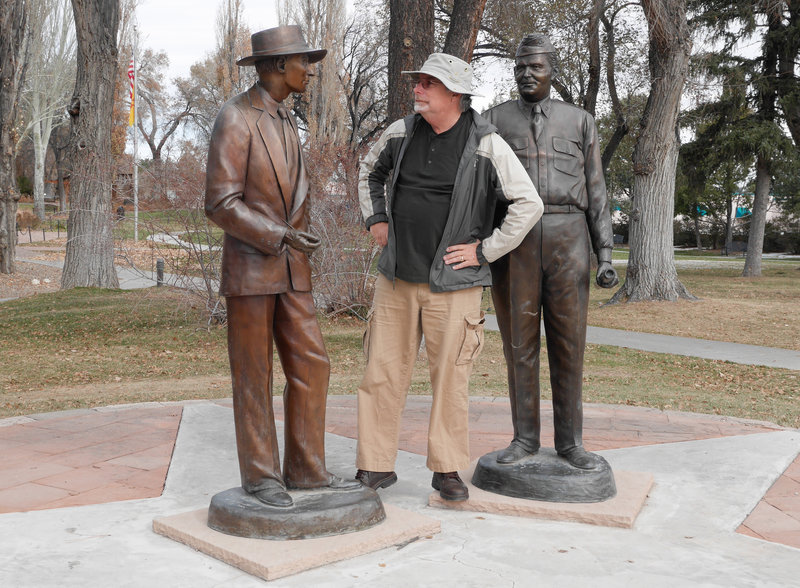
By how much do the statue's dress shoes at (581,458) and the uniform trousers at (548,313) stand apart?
1.3 inches

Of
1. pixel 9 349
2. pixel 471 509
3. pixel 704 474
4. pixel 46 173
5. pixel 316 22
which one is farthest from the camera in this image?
pixel 46 173

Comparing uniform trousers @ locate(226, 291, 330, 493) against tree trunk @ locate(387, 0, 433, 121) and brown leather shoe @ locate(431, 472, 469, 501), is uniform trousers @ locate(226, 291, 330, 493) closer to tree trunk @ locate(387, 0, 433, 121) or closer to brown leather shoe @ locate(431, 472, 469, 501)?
brown leather shoe @ locate(431, 472, 469, 501)

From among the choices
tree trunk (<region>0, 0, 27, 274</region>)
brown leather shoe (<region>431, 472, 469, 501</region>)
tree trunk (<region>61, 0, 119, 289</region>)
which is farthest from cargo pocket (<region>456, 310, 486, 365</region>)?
tree trunk (<region>0, 0, 27, 274</region>)

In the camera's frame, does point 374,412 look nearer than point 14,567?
No

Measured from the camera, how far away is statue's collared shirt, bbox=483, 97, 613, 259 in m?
4.16

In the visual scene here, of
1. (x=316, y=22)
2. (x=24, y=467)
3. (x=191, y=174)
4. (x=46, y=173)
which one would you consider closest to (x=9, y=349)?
(x=191, y=174)

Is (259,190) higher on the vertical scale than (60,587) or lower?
higher

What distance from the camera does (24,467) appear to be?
468 centimetres

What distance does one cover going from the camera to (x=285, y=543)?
343 centimetres

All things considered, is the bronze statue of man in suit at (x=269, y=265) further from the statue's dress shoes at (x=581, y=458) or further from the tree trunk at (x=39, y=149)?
the tree trunk at (x=39, y=149)

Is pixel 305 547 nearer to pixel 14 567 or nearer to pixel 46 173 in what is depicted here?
pixel 14 567

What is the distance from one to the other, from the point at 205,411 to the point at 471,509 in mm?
2694

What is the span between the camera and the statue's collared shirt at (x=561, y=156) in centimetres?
416

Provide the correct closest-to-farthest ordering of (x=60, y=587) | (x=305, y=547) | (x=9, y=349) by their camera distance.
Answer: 1. (x=60, y=587)
2. (x=305, y=547)
3. (x=9, y=349)
